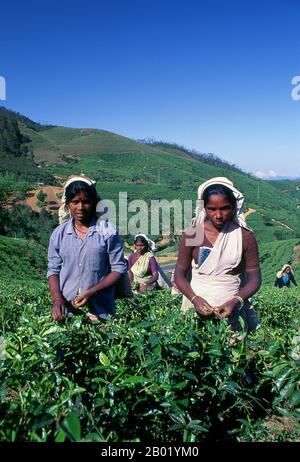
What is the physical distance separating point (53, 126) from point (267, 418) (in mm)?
Result: 141146

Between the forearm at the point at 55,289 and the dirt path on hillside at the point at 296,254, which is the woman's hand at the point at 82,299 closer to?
the forearm at the point at 55,289

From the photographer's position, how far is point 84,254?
114 inches

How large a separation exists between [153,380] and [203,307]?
2.95 ft

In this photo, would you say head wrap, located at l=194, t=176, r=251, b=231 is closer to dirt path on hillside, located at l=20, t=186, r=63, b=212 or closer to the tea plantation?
the tea plantation

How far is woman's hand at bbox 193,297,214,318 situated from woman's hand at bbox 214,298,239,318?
0.04 meters

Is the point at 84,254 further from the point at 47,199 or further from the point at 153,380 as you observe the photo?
the point at 47,199

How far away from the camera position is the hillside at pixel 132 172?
6649 cm

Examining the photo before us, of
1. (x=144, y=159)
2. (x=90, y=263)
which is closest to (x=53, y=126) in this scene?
(x=144, y=159)

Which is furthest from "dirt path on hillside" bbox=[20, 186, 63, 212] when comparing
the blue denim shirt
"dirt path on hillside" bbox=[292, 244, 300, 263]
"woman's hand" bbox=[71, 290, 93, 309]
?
"woman's hand" bbox=[71, 290, 93, 309]

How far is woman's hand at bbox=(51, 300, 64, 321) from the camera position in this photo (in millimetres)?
2410

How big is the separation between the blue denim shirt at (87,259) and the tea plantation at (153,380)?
62 centimetres

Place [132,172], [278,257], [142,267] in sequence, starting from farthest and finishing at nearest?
1. [132,172]
2. [278,257]
3. [142,267]

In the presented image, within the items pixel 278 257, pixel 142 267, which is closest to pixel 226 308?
pixel 142 267
